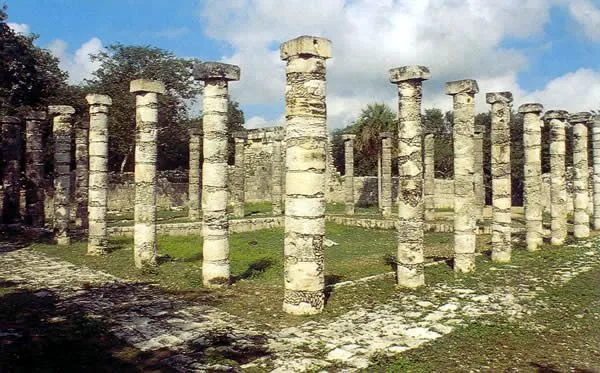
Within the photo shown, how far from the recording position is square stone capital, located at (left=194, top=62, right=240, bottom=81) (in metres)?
11.6

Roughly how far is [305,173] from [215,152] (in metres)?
3.47

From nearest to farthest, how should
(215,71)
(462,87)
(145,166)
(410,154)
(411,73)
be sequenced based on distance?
1. (411,73)
2. (410,154)
3. (215,71)
4. (462,87)
5. (145,166)

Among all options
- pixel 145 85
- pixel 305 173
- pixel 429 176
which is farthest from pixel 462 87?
pixel 429 176

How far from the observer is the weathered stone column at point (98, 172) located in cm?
1559

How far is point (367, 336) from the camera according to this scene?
7527 mm

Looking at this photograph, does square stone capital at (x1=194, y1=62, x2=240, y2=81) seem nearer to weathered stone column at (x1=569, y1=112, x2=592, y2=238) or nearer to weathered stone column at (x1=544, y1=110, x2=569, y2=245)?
weathered stone column at (x1=544, y1=110, x2=569, y2=245)

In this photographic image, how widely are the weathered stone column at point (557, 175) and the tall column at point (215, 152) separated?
11.1 m

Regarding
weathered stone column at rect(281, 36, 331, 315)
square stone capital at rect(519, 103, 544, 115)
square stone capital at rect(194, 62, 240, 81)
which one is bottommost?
weathered stone column at rect(281, 36, 331, 315)

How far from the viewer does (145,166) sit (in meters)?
13.6

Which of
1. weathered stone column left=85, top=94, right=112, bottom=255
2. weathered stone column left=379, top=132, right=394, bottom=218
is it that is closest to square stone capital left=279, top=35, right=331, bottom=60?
weathered stone column left=85, top=94, right=112, bottom=255

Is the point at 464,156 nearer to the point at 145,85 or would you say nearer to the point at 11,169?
the point at 145,85

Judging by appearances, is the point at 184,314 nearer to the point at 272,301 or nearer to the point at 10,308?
the point at 272,301

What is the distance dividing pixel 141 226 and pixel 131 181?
20.1 meters

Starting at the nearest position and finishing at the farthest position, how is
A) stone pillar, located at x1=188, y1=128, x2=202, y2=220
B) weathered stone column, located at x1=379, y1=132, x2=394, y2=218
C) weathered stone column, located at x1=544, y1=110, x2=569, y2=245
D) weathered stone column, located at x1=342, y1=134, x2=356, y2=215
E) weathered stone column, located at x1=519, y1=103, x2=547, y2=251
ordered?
weathered stone column, located at x1=519, y1=103, x2=547, y2=251 → weathered stone column, located at x1=544, y1=110, x2=569, y2=245 → stone pillar, located at x1=188, y1=128, x2=202, y2=220 → weathered stone column, located at x1=379, y1=132, x2=394, y2=218 → weathered stone column, located at x1=342, y1=134, x2=356, y2=215
